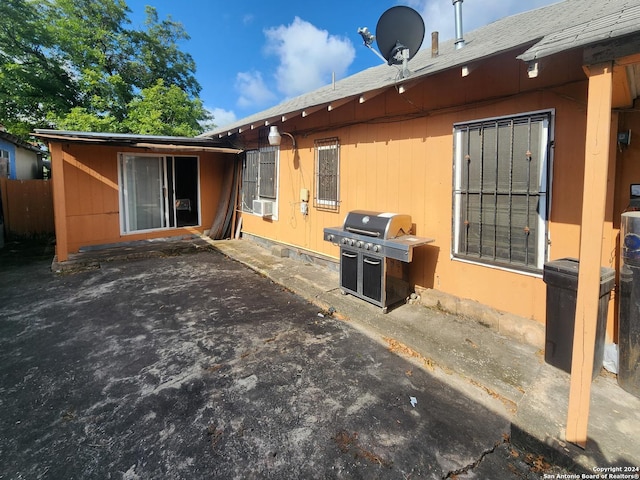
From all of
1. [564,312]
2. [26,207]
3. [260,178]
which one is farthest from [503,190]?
[26,207]

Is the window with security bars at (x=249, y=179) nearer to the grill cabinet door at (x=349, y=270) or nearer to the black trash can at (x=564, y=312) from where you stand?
the grill cabinet door at (x=349, y=270)

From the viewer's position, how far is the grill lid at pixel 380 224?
413 cm

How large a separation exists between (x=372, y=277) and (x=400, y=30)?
11.6 feet

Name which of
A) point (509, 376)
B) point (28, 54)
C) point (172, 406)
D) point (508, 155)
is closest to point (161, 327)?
point (172, 406)

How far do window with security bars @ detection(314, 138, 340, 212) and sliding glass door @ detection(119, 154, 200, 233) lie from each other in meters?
4.76

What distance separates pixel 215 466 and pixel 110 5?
24.0m

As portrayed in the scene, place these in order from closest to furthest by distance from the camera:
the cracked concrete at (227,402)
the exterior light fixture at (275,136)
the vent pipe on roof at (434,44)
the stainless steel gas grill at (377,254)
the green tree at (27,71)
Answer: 1. the cracked concrete at (227,402)
2. the stainless steel gas grill at (377,254)
3. the vent pipe on roof at (434,44)
4. the exterior light fixture at (275,136)
5. the green tree at (27,71)

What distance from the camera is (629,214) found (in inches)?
99.2

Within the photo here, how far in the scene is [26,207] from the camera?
9617 millimetres

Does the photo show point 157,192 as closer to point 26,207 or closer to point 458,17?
point 26,207

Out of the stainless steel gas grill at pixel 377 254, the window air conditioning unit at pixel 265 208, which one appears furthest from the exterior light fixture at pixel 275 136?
the stainless steel gas grill at pixel 377 254

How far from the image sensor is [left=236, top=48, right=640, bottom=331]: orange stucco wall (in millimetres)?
3104

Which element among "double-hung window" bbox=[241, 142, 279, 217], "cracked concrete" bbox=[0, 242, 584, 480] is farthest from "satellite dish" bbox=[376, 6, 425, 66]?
"cracked concrete" bbox=[0, 242, 584, 480]

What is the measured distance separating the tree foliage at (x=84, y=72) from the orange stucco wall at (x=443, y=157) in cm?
1380
